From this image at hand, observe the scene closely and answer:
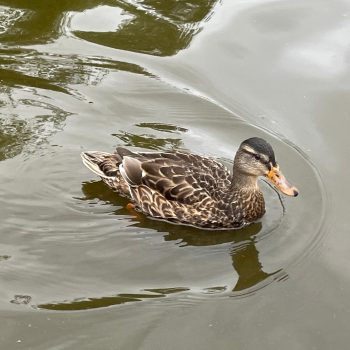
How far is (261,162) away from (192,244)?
957mm

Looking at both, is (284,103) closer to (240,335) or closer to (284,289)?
(284,289)

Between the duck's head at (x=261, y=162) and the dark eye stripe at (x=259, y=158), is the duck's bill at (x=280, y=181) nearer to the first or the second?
the duck's head at (x=261, y=162)

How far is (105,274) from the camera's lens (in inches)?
243

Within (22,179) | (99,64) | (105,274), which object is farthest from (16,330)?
(99,64)

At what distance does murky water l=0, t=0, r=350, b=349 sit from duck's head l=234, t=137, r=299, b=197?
15.5 inches

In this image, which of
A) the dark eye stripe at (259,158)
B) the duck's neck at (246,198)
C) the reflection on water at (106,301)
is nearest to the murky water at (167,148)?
the reflection on water at (106,301)

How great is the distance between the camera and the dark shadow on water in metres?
5.87

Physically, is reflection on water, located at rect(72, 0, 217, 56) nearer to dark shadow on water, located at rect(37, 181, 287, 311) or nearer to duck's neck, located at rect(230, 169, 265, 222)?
dark shadow on water, located at rect(37, 181, 287, 311)

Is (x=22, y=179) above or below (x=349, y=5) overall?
below

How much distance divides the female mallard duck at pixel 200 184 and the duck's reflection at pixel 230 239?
0.24 ft

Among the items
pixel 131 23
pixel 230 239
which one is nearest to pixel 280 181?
pixel 230 239

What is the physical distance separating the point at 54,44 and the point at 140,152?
8.84ft

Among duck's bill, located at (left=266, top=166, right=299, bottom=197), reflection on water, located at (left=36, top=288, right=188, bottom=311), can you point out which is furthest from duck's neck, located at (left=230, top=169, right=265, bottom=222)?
reflection on water, located at (left=36, top=288, right=188, bottom=311)

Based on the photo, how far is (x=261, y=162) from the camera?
672cm
